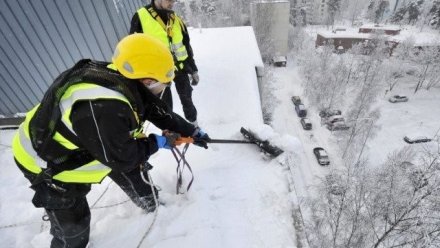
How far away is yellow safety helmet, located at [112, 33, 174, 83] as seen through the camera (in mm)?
1684

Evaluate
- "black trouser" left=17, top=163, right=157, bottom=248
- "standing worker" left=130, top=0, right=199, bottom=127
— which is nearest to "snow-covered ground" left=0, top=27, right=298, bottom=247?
"black trouser" left=17, top=163, right=157, bottom=248

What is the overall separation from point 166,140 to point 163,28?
170 cm

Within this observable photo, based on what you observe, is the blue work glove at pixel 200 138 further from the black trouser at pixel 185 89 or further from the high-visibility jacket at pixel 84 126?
the black trouser at pixel 185 89

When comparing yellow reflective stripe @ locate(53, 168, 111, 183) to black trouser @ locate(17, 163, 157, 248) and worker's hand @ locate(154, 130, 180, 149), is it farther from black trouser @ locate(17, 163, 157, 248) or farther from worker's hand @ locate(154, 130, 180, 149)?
worker's hand @ locate(154, 130, 180, 149)

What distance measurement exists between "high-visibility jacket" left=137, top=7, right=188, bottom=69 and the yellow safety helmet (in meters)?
1.59

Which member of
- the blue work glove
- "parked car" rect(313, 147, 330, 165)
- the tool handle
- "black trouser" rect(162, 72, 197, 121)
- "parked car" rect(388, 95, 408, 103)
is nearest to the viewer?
the tool handle

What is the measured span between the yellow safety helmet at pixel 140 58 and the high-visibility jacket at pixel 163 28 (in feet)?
5.23

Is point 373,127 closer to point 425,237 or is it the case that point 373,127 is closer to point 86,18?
point 425,237

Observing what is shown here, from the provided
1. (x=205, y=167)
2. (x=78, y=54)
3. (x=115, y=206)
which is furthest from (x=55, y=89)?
(x=78, y=54)

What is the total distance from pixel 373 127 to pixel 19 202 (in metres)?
17.8

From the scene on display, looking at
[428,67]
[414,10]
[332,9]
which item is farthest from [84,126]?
[414,10]

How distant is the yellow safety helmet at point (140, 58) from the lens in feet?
5.52

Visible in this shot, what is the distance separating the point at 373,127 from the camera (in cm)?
1638

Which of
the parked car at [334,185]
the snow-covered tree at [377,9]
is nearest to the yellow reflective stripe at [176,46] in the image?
the parked car at [334,185]
